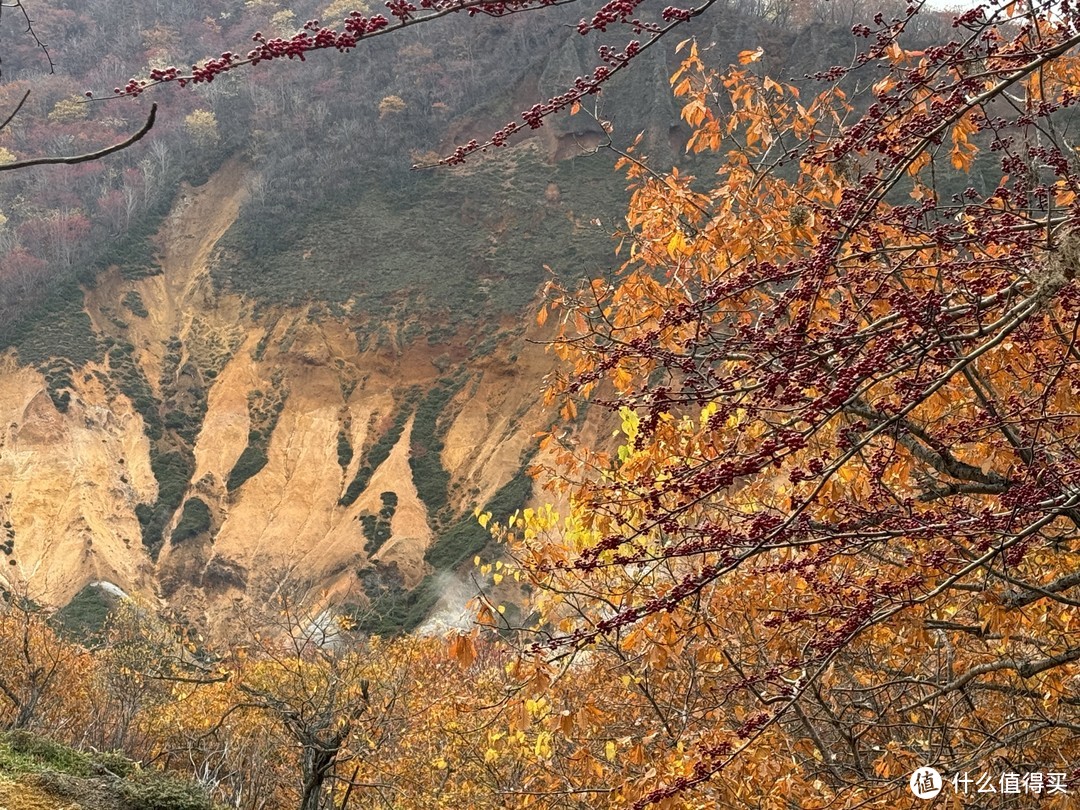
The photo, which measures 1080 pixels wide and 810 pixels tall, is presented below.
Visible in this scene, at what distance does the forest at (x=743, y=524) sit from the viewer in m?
3.02

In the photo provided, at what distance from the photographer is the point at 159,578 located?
43.3 metres

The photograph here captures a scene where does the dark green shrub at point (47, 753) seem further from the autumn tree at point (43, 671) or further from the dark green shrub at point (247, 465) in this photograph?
the dark green shrub at point (247, 465)

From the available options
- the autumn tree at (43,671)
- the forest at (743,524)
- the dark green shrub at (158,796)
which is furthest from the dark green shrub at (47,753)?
the autumn tree at (43,671)

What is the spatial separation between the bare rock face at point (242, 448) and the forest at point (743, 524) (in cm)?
68

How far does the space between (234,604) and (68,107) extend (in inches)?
1583

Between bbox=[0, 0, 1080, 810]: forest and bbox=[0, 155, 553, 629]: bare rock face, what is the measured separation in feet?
2.22

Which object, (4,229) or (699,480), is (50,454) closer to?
(4,229)

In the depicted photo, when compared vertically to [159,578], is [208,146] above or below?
above

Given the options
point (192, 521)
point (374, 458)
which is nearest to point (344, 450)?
point (374, 458)

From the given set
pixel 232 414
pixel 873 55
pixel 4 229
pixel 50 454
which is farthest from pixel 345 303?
pixel 873 55

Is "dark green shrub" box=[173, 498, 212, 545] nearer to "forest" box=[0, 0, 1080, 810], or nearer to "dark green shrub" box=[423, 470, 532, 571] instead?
"forest" box=[0, 0, 1080, 810]

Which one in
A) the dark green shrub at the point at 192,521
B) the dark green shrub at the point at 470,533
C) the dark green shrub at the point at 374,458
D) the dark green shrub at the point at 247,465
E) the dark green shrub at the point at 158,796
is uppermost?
the dark green shrub at the point at 158,796

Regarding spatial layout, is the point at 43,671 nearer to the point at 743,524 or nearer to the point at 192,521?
the point at 743,524

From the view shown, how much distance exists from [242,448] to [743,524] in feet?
158
